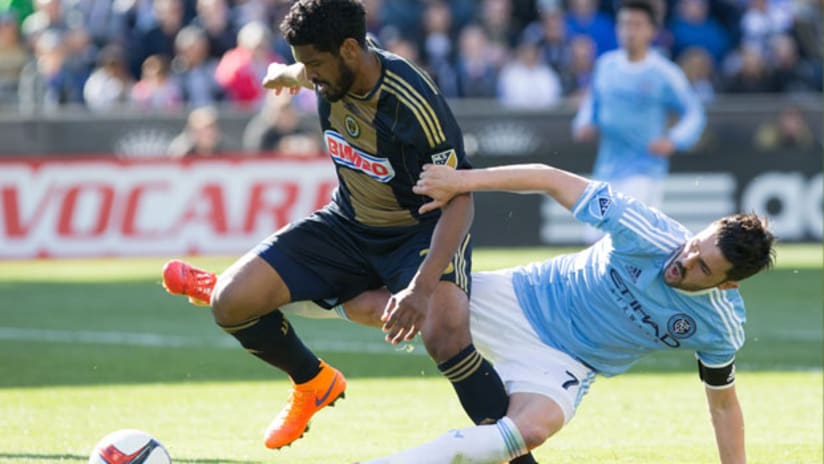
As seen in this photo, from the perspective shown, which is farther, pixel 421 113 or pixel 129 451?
pixel 421 113

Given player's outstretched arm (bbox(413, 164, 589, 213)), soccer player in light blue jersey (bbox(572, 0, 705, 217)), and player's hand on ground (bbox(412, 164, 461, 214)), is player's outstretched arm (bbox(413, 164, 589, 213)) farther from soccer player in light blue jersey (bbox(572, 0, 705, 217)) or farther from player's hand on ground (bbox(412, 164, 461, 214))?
soccer player in light blue jersey (bbox(572, 0, 705, 217))

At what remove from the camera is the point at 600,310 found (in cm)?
581

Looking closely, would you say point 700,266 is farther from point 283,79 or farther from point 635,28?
point 635,28

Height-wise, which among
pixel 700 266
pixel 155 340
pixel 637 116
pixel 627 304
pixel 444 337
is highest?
pixel 700 266

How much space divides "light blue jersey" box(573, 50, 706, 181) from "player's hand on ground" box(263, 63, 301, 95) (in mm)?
5413

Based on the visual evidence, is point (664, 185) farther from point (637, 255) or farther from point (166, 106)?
point (637, 255)

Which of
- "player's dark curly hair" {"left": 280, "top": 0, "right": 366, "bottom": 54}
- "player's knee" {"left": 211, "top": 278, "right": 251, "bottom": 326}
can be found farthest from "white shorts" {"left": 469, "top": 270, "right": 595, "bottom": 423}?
"player's dark curly hair" {"left": 280, "top": 0, "right": 366, "bottom": 54}

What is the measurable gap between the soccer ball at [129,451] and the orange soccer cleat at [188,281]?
116 centimetres

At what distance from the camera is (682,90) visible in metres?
11.8

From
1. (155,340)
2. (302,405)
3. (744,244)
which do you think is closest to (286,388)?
(302,405)

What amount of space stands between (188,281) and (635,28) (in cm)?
571

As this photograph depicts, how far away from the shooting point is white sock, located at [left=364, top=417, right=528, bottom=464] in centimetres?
514

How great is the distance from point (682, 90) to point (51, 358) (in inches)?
219

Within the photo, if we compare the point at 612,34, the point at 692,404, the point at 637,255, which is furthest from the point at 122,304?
the point at 612,34
